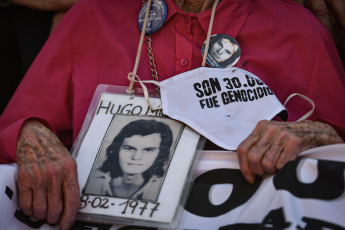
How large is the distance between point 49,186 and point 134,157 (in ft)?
0.70

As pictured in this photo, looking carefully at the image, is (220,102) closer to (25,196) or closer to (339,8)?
(25,196)

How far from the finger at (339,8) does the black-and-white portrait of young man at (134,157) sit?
0.97 meters

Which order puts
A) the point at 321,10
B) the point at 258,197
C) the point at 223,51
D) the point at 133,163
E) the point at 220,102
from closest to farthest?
1. the point at 258,197
2. the point at 133,163
3. the point at 220,102
4. the point at 223,51
5. the point at 321,10

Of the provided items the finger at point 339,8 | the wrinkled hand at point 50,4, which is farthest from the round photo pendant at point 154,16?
the finger at point 339,8

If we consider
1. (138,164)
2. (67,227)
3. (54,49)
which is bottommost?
(67,227)

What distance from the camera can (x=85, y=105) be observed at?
5.14ft

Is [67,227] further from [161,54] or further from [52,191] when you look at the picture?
[161,54]

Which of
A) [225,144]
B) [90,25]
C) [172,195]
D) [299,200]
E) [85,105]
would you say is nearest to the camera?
[299,200]

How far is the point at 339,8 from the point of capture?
6.41 ft

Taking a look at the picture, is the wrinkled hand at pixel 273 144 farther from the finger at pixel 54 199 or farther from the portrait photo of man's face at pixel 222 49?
the finger at pixel 54 199

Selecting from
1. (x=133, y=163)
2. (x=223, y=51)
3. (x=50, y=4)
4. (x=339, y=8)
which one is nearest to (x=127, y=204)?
(x=133, y=163)

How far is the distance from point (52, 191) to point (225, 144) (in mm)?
446

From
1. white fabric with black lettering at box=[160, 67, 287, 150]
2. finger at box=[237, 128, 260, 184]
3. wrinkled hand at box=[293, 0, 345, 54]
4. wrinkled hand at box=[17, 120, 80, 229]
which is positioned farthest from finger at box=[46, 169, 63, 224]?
wrinkled hand at box=[293, 0, 345, 54]

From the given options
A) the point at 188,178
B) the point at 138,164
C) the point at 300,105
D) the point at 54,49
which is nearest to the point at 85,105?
the point at 54,49
